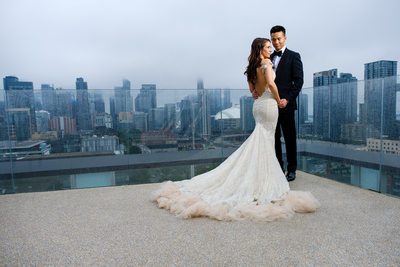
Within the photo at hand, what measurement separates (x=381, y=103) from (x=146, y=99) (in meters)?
2.85

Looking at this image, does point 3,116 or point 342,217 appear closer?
point 342,217

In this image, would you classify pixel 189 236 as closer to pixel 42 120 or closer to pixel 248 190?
pixel 248 190

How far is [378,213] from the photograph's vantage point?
2.38 m

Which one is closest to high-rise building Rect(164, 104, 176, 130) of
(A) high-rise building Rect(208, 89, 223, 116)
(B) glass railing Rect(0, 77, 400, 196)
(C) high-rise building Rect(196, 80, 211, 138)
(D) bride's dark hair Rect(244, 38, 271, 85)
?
(B) glass railing Rect(0, 77, 400, 196)

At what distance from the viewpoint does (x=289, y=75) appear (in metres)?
3.36

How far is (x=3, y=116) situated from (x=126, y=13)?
4.94 meters

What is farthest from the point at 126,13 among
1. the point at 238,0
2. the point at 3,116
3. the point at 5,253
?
the point at 5,253

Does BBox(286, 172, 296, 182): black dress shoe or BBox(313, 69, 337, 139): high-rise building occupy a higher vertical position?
BBox(313, 69, 337, 139): high-rise building

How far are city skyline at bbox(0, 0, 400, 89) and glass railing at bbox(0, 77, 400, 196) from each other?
58.1 inches

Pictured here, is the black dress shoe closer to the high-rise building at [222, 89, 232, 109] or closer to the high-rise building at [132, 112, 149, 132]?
the high-rise building at [222, 89, 232, 109]

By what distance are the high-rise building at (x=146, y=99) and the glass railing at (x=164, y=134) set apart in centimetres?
1

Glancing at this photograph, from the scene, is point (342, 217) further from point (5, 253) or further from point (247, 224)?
point (5, 253)

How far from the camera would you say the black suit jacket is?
10.9ft

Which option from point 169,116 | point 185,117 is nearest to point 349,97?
point 185,117
